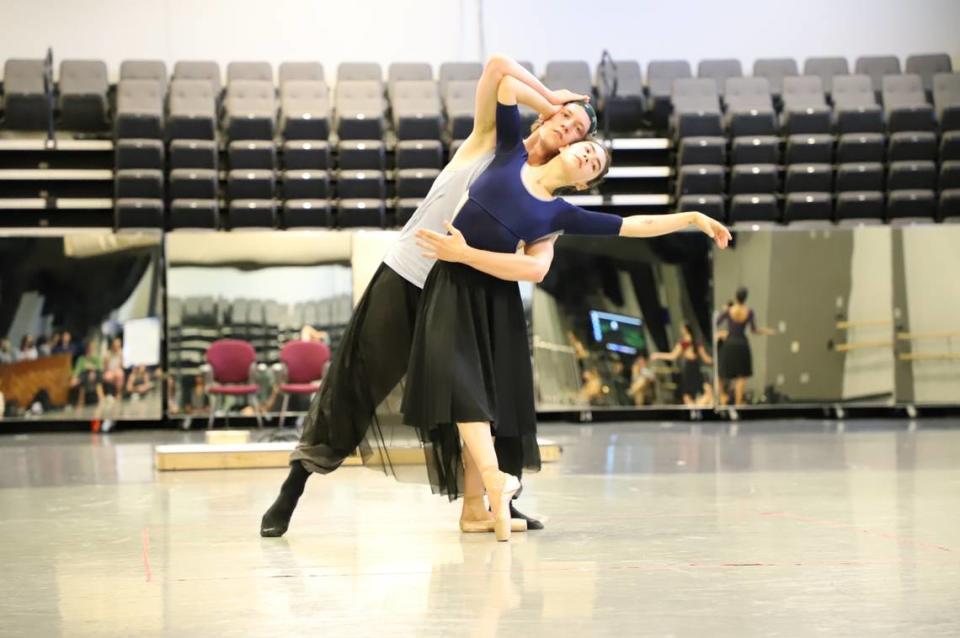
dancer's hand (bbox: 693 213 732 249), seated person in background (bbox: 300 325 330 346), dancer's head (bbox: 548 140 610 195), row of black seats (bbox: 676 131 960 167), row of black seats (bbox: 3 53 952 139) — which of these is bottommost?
seated person in background (bbox: 300 325 330 346)

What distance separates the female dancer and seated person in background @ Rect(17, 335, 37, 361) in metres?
6.07

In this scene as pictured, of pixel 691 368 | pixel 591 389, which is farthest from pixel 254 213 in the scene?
pixel 691 368

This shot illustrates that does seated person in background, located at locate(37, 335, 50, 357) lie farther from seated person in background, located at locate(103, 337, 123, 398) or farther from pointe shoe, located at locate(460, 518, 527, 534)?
pointe shoe, located at locate(460, 518, 527, 534)

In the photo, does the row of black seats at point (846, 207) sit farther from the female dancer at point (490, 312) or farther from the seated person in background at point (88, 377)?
the female dancer at point (490, 312)

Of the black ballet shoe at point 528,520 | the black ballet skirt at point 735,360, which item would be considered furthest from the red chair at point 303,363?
the black ballet shoe at point 528,520

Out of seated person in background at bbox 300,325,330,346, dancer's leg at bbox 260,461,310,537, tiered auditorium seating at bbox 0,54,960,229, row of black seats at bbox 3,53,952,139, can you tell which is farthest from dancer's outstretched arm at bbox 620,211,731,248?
row of black seats at bbox 3,53,952,139

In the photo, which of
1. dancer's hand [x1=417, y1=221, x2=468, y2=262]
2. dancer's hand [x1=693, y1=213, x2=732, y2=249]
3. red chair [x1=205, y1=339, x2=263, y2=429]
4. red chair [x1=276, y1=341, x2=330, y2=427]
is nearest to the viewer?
dancer's hand [x1=417, y1=221, x2=468, y2=262]

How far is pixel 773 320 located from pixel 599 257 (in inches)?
53.7

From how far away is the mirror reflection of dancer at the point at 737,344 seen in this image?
9.32 m

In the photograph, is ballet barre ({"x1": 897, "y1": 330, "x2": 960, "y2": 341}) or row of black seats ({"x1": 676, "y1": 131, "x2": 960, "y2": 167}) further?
row of black seats ({"x1": 676, "y1": 131, "x2": 960, "y2": 167})

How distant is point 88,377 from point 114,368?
0.61ft

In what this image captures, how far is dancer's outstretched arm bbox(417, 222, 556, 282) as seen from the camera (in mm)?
3414

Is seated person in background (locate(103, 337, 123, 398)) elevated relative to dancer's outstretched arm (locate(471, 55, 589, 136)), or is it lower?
lower

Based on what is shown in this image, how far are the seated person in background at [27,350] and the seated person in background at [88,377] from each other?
308mm
